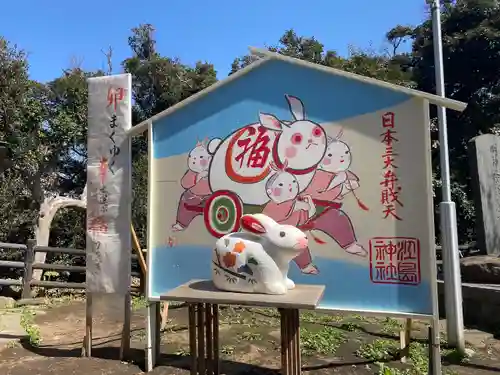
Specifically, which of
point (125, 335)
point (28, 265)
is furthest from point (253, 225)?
point (28, 265)

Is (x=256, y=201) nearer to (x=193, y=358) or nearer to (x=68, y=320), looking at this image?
(x=193, y=358)

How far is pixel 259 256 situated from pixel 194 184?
1294mm

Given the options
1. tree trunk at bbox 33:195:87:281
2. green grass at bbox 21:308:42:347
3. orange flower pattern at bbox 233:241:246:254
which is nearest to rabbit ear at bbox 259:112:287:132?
orange flower pattern at bbox 233:241:246:254

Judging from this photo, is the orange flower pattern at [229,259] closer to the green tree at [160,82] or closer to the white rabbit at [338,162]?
the white rabbit at [338,162]

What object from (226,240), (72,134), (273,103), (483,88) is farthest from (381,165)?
(483,88)

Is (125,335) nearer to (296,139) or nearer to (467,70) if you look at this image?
(296,139)

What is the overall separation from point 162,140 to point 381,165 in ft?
7.62

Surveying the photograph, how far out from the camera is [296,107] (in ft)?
14.3

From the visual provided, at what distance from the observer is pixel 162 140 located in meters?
4.86

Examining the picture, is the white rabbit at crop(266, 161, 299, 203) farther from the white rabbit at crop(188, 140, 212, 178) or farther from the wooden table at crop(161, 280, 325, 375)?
the wooden table at crop(161, 280, 325, 375)

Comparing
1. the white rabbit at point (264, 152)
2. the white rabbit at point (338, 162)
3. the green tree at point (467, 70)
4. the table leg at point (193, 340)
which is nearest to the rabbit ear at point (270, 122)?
the white rabbit at point (264, 152)

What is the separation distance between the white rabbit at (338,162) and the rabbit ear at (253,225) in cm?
80

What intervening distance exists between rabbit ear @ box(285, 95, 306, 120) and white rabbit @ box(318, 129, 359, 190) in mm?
368

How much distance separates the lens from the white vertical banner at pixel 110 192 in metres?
4.91
